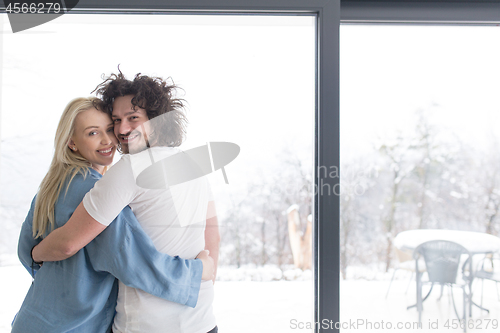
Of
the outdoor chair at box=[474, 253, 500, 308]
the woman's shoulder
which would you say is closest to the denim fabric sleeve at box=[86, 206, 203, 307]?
the woman's shoulder

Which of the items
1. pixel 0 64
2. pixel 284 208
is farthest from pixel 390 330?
pixel 0 64

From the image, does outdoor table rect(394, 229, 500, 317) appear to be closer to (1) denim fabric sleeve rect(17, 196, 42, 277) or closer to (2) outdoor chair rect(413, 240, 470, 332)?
(2) outdoor chair rect(413, 240, 470, 332)

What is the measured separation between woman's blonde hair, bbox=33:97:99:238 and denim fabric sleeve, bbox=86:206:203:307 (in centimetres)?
19

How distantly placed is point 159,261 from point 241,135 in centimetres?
52

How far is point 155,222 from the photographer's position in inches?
36.1

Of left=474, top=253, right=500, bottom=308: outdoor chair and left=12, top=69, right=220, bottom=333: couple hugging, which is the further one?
left=474, top=253, right=500, bottom=308: outdoor chair

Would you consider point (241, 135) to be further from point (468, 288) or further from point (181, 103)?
point (468, 288)

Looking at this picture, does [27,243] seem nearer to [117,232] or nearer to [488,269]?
[117,232]

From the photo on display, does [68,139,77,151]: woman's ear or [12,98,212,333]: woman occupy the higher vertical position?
[68,139,77,151]: woman's ear

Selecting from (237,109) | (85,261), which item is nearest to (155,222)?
(85,261)

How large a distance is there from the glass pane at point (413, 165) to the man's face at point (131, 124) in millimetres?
727

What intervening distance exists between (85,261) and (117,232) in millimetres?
154

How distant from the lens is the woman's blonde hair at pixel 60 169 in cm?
96

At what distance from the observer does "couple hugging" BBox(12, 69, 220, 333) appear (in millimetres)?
867
